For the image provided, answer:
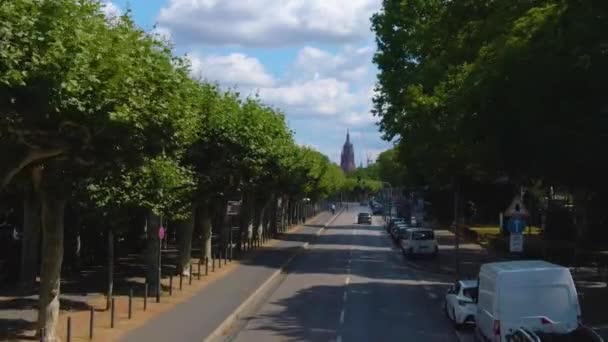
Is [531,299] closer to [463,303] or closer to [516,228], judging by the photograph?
[463,303]

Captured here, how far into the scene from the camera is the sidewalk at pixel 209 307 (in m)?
22.2

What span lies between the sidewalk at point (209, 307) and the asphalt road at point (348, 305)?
712 mm

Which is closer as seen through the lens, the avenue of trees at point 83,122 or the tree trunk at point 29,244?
the avenue of trees at point 83,122

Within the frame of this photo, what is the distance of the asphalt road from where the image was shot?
77.0 feet

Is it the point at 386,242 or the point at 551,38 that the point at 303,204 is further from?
the point at 551,38

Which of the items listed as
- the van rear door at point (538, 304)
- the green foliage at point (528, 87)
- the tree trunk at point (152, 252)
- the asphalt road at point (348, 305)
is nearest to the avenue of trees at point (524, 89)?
the green foliage at point (528, 87)

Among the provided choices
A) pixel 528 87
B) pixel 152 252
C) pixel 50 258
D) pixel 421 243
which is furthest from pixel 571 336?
pixel 421 243

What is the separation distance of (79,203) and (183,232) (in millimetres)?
11690

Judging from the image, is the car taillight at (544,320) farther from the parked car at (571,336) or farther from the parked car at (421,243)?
the parked car at (421,243)

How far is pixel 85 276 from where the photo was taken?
36688mm

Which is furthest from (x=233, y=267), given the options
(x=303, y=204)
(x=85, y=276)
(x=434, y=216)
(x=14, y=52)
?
(x=303, y=204)

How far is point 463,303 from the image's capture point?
24594mm

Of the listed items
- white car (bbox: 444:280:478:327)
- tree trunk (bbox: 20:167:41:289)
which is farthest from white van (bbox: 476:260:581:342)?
tree trunk (bbox: 20:167:41:289)

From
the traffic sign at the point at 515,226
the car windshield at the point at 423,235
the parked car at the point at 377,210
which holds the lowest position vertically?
the car windshield at the point at 423,235
